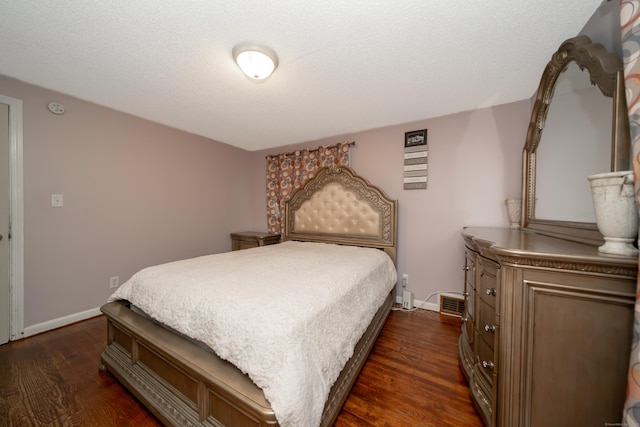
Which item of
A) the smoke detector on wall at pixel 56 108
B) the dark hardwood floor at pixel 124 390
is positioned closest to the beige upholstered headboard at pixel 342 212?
the dark hardwood floor at pixel 124 390

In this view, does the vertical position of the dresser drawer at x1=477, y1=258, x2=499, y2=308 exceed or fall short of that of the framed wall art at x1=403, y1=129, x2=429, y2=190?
it falls short

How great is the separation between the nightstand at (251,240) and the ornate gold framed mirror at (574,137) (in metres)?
3.24

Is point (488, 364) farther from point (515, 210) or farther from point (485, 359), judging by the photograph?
point (515, 210)

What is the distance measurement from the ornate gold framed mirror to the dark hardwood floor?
1.24 m

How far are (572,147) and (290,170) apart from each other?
3228 mm

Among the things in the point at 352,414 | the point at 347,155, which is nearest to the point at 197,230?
the point at 347,155

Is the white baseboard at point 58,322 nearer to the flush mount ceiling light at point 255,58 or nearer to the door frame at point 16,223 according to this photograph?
the door frame at point 16,223

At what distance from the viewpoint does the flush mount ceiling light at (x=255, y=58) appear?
5.14 ft

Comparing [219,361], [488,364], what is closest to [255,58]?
[219,361]

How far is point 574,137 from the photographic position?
1.42 meters

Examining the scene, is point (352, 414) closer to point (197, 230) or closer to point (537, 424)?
point (537, 424)

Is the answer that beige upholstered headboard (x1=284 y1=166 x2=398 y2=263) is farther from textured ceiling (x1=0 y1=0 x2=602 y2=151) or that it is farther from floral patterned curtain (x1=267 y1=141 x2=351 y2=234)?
textured ceiling (x1=0 y1=0 x2=602 y2=151)

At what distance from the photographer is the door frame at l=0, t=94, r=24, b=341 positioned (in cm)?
206

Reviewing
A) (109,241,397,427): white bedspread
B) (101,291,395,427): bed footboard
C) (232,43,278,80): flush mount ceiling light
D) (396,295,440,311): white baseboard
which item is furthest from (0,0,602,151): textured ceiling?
(396,295,440,311): white baseboard
